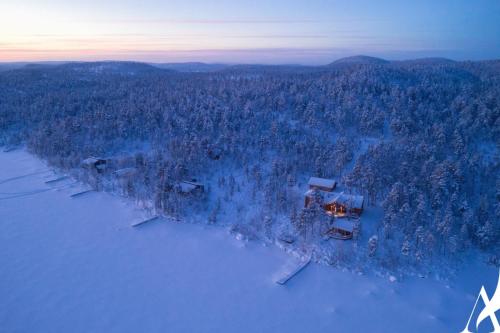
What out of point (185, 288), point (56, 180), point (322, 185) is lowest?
point (185, 288)

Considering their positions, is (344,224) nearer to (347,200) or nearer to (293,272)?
(347,200)

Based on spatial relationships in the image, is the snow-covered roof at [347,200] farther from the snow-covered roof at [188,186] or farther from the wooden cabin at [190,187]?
the snow-covered roof at [188,186]

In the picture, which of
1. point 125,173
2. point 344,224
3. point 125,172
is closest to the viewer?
point 344,224

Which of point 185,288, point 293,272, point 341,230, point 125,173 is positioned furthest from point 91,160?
point 341,230

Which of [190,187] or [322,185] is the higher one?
[322,185]

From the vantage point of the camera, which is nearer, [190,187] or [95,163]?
[190,187]

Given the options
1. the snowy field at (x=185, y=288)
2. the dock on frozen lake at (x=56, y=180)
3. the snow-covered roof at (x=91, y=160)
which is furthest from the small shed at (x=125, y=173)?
the snowy field at (x=185, y=288)

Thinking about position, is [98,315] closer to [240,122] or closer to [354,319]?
[354,319]
